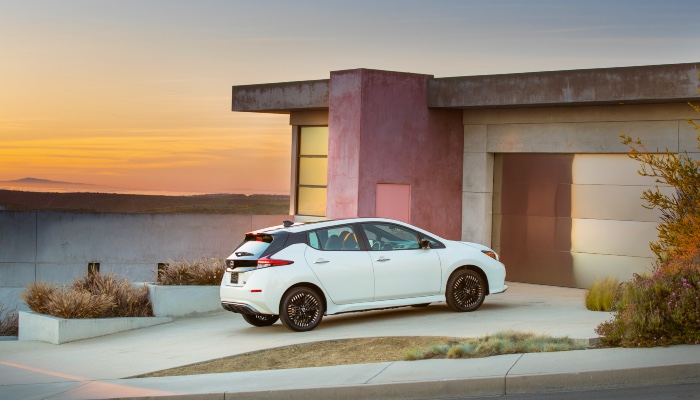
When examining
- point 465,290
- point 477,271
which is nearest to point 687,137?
point 477,271

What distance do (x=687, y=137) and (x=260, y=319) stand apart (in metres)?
9.95

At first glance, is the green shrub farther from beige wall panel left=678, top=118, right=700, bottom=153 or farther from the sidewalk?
beige wall panel left=678, top=118, right=700, bottom=153

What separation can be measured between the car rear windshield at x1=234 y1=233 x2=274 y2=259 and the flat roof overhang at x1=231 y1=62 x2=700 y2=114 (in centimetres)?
876

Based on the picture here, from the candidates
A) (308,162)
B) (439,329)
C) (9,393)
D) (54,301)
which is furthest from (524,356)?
(308,162)

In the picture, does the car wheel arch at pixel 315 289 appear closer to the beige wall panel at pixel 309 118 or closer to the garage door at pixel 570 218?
the garage door at pixel 570 218

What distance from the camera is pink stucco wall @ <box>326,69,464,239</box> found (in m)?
24.9

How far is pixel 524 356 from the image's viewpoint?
13.0 m

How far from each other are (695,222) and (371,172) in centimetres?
875

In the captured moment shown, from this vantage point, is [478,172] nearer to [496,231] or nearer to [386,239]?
A: [496,231]

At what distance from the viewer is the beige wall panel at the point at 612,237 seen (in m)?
22.7

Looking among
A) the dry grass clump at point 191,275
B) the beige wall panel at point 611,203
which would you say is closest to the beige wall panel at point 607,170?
the beige wall panel at point 611,203

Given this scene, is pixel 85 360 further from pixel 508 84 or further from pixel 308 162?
pixel 308 162

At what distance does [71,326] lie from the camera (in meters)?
18.6

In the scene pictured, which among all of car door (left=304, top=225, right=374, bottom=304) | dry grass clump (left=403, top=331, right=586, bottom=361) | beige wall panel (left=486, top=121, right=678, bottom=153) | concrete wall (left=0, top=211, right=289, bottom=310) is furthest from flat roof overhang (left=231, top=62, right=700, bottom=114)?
dry grass clump (left=403, top=331, right=586, bottom=361)
